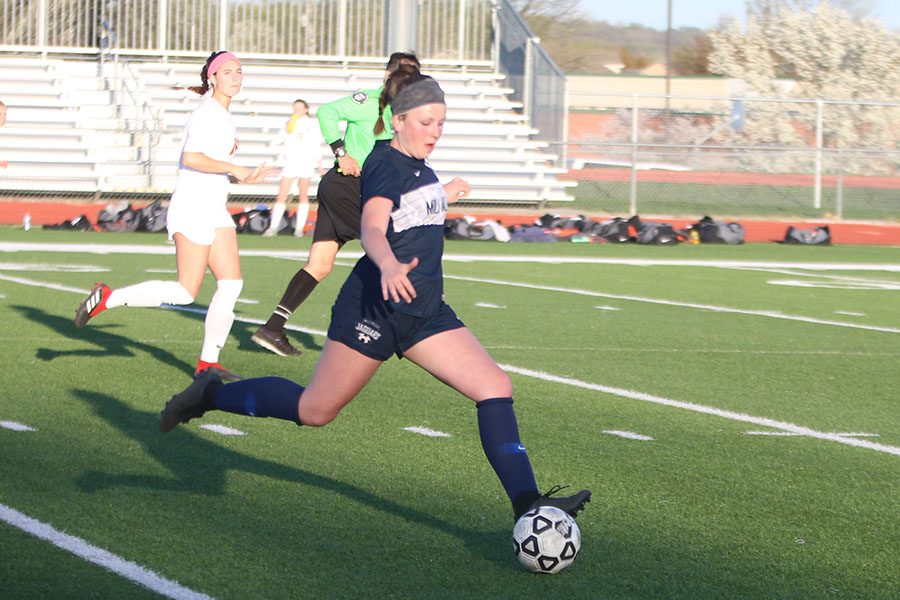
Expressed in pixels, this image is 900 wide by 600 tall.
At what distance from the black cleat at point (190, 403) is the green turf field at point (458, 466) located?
1.00 ft

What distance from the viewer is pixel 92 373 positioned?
8797 millimetres

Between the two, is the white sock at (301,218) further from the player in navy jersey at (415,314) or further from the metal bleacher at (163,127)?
the player in navy jersey at (415,314)

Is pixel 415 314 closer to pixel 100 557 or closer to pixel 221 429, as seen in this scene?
pixel 100 557

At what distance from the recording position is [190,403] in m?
5.74

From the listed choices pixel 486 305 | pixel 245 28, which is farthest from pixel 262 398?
pixel 245 28

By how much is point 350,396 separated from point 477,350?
1.66ft

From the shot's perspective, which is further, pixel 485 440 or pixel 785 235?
pixel 785 235

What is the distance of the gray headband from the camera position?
5.08 m

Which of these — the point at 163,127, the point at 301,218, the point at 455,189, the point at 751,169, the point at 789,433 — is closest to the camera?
the point at 455,189

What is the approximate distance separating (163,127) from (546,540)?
23.4m

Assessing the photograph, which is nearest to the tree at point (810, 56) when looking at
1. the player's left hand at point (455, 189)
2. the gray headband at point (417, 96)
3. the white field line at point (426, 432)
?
A: the white field line at point (426, 432)

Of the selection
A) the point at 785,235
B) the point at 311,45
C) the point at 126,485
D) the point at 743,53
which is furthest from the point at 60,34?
the point at 743,53

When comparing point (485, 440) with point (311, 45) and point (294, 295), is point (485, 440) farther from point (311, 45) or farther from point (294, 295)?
point (311, 45)

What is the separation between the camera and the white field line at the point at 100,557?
451cm
